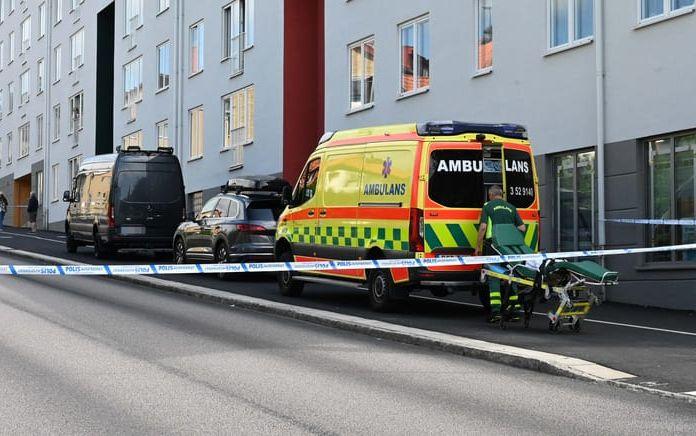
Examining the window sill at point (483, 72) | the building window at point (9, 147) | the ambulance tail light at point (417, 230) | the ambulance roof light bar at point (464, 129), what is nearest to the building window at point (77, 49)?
the building window at point (9, 147)

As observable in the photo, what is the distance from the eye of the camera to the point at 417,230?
12.4 metres

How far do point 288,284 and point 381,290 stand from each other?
286cm

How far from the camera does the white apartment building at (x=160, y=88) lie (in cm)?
2709

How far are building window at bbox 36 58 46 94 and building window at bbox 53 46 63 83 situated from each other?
1604mm

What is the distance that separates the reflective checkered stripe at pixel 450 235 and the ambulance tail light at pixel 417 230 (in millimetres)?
63

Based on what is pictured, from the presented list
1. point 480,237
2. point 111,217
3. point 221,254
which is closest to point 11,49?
point 111,217

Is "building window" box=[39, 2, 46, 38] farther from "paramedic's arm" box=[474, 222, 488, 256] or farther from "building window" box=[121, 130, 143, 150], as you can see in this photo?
"paramedic's arm" box=[474, 222, 488, 256]

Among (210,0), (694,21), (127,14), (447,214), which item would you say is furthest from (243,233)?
(127,14)

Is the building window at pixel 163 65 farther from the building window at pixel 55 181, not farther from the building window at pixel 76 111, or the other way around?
the building window at pixel 55 181

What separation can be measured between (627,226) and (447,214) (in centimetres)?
428

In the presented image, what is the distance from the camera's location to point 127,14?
132 feet

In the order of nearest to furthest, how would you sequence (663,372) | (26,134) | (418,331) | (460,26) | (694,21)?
(663,372) < (418,331) < (694,21) < (460,26) < (26,134)

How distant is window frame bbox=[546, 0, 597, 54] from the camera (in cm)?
1645

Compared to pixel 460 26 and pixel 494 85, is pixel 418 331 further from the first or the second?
pixel 460 26
